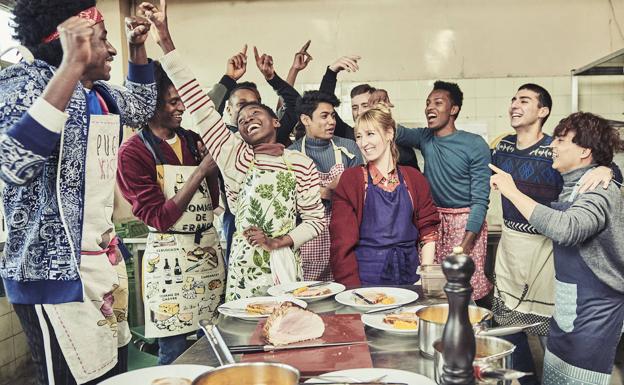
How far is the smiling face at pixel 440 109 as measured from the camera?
3631mm

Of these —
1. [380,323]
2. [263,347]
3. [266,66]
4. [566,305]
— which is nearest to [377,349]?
[380,323]

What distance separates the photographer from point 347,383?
1.08 meters

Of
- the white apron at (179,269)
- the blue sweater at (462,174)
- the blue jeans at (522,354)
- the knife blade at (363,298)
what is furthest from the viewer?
the blue sweater at (462,174)

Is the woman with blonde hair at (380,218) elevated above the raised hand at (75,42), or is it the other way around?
the raised hand at (75,42)

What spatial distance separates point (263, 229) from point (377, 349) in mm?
1104

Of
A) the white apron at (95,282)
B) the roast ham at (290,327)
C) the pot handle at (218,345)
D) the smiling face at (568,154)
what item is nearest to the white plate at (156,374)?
the pot handle at (218,345)

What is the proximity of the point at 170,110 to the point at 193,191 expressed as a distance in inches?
15.9

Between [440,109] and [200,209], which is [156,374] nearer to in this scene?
[200,209]

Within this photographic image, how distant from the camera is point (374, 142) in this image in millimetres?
2514

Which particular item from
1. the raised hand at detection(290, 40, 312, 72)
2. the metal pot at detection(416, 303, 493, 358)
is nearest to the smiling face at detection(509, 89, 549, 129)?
the raised hand at detection(290, 40, 312, 72)

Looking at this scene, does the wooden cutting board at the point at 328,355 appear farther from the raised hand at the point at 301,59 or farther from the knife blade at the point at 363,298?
the raised hand at the point at 301,59

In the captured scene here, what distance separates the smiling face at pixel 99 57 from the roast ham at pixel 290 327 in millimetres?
935

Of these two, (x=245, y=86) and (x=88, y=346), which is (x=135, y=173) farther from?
(x=245, y=86)

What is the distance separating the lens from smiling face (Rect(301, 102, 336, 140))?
3.32 metres
